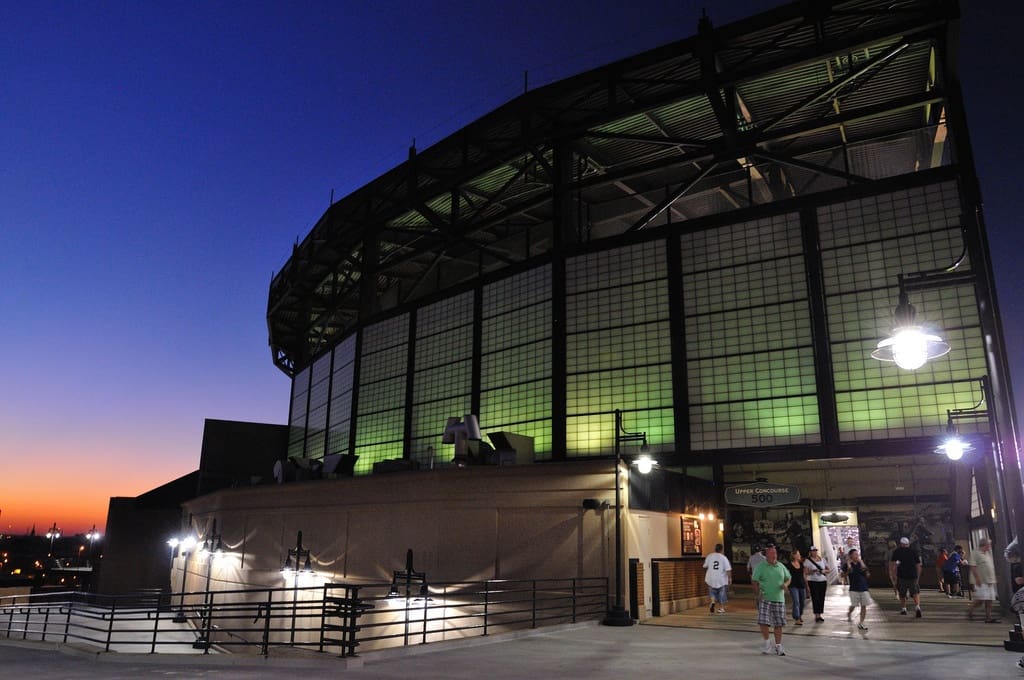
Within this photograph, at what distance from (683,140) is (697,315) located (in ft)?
19.6

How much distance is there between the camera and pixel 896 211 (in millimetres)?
21188

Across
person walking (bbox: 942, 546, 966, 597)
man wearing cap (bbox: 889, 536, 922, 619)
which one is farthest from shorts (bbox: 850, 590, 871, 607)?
person walking (bbox: 942, 546, 966, 597)

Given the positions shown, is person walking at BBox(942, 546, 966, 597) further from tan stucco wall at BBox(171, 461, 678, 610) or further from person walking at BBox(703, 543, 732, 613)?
tan stucco wall at BBox(171, 461, 678, 610)

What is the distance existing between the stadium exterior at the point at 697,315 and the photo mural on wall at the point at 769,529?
0.31 feet

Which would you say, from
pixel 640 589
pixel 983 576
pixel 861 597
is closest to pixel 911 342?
pixel 861 597

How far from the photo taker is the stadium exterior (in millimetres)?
20281

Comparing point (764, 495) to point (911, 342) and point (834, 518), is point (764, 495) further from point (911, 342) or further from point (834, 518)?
point (911, 342)

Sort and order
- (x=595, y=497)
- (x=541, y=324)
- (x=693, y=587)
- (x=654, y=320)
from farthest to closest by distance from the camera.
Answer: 1. (x=541, y=324)
2. (x=654, y=320)
3. (x=693, y=587)
4. (x=595, y=497)

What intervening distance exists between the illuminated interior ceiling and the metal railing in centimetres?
1264

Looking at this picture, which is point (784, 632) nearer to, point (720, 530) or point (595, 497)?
point (595, 497)

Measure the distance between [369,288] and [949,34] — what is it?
24.5 metres

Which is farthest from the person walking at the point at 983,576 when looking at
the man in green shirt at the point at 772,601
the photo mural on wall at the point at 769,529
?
the photo mural on wall at the point at 769,529

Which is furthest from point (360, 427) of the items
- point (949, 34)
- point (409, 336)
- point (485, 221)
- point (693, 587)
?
point (949, 34)

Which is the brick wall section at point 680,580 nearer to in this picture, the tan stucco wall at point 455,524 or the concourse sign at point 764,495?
the tan stucco wall at point 455,524
